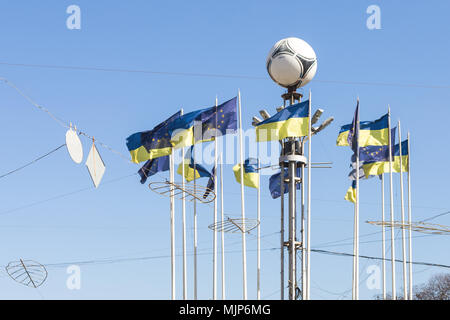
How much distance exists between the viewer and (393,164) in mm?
33906

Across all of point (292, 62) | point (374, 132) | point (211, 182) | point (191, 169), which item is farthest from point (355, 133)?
point (191, 169)

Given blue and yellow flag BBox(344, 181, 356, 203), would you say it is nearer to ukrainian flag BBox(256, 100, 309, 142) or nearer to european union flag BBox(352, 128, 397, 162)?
european union flag BBox(352, 128, 397, 162)

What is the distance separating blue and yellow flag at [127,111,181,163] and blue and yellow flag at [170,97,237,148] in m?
0.37

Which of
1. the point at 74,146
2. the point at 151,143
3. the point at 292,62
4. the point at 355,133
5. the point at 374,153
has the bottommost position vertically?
the point at 374,153

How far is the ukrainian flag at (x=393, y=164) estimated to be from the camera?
33.0 m

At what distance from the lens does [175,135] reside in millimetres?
30391

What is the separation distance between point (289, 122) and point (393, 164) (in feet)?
21.8

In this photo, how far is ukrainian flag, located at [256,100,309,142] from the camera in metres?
30.0

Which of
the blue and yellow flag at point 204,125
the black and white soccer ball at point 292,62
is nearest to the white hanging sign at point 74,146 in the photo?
the blue and yellow flag at point 204,125

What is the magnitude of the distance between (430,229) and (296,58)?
940 centimetres

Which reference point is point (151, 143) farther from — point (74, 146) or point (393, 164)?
point (393, 164)

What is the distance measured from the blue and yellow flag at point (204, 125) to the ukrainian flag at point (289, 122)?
149cm

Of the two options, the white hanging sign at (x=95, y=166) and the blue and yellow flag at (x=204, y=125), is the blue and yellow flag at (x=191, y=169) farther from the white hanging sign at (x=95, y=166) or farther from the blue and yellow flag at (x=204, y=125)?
the white hanging sign at (x=95, y=166)
